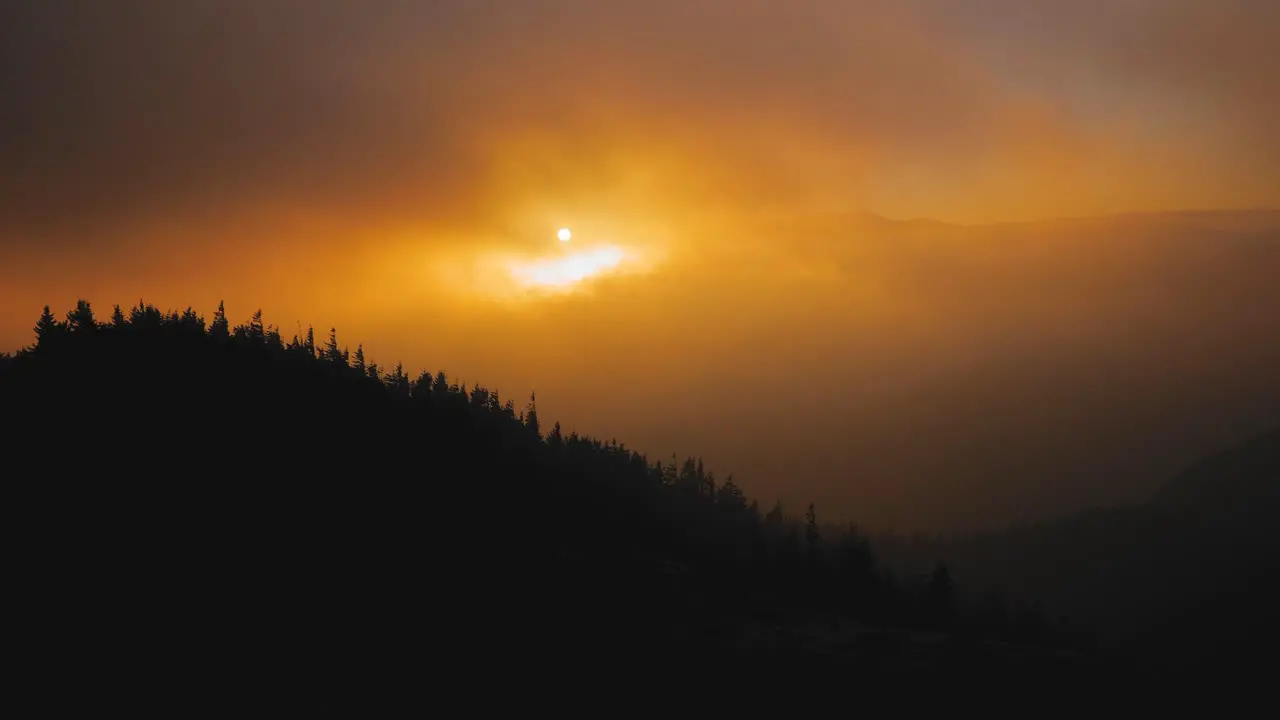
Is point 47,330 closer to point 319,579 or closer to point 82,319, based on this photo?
point 82,319

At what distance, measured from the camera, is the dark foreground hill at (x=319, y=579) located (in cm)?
8819

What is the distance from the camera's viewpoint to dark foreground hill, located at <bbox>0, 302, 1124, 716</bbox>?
8819 cm

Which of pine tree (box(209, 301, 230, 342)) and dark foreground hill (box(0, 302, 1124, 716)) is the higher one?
pine tree (box(209, 301, 230, 342))

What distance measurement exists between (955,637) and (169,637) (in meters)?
106

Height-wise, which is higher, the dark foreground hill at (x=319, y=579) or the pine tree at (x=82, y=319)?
the pine tree at (x=82, y=319)

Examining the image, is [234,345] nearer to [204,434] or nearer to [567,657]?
[204,434]

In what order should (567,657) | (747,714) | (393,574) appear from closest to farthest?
(747,714) < (567,657) < (393,574)

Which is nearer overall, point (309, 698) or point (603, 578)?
point (309, 698)

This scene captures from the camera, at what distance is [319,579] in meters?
105

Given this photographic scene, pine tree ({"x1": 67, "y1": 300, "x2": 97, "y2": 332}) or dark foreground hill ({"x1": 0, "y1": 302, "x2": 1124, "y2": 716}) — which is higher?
pine tree ({"x1": 67, "y1": 300, "x2": 97, "y2": 332})

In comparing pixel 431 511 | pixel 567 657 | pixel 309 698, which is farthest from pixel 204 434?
pixel 567 657

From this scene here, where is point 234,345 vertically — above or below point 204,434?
above

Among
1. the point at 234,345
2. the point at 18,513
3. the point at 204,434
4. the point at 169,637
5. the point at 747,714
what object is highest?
the point at 234,345

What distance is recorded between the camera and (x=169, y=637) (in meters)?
88.2
